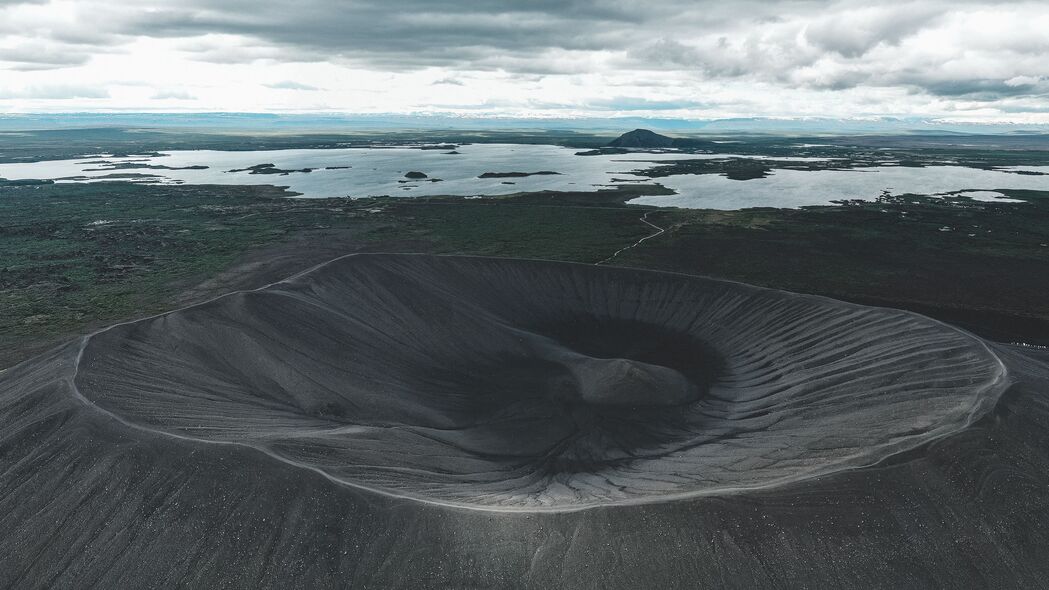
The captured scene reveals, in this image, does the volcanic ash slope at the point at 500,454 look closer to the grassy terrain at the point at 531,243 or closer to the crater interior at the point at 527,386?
the crater interior at the point at 527,386

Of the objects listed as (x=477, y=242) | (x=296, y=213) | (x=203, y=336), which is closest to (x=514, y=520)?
(x=203, y=336)

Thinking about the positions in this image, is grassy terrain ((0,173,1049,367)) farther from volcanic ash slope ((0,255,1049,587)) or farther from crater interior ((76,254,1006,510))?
volcanic ash slope ((0,255,1049,587))

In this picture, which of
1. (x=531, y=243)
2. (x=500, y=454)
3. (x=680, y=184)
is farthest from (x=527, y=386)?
(x=680, y=184)

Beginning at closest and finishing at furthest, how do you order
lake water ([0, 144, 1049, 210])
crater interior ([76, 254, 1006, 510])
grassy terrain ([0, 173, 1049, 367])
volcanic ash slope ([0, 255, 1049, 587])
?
volcanic ash slope ([0, 255, 1049, 587]) → crater interior ([76, 254, 1006, 510]) → grassy terrain ([0, 173, 1049, 367]) → lake water ([0, 144, 1049, 210])

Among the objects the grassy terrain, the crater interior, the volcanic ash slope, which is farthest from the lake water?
the volcanic ash slope

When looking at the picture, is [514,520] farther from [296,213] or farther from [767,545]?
[296,213]

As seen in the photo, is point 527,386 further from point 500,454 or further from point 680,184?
point 680,184
